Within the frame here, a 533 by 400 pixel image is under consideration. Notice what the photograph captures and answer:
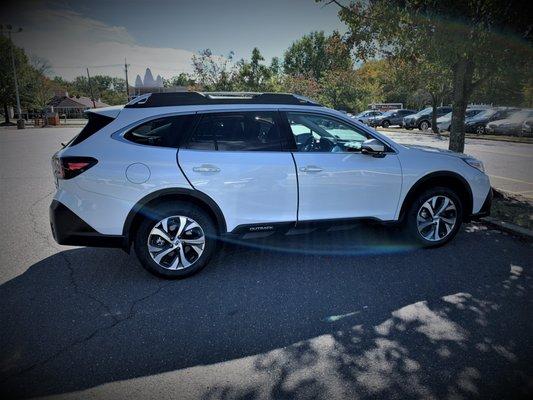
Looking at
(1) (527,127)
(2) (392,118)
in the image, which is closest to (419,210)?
(1) (527,127)

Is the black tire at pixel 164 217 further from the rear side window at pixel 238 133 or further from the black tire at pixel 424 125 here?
the black tire at pixel 424 125

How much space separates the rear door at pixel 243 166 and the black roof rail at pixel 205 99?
19 centimetres

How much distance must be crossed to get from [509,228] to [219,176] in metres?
4.38

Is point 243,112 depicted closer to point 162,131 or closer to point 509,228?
point 162,131

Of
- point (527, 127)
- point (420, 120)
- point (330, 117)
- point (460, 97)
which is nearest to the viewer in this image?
point (330, 117)

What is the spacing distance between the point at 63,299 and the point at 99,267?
28.3 inches

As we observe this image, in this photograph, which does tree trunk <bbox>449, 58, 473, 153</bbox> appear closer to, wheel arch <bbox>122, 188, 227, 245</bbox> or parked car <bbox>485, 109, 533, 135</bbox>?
wheel arch <bbox>122, 188, 227, 245</bbox>

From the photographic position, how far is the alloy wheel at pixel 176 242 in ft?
12.0

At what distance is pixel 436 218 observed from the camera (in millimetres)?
4523

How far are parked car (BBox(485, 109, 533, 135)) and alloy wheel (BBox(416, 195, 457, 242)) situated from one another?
20.5 m

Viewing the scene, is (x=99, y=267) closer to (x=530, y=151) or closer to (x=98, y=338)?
(x=98, y=338)

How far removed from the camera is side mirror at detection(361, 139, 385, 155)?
400 cm

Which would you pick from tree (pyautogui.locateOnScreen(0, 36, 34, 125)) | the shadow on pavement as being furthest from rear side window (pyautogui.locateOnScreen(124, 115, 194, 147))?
tree (pyautogui.locateOnScreen(0, 36, 34, 125))

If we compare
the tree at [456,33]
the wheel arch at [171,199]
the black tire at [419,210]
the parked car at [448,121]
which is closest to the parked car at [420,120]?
the parked car at [448,121]
